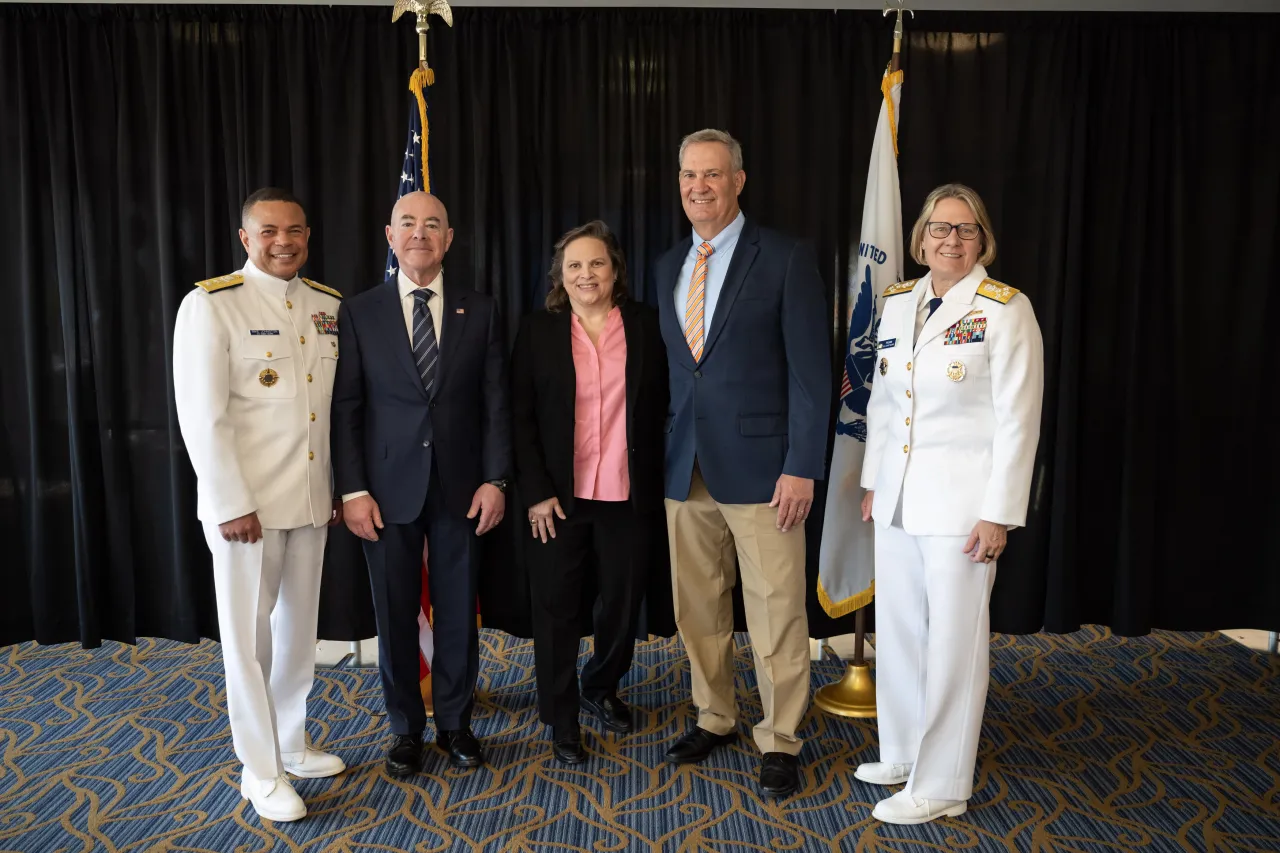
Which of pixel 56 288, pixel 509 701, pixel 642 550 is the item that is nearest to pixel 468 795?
pixel 509 701

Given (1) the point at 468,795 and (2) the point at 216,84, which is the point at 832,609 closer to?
(1) the point at 468,795

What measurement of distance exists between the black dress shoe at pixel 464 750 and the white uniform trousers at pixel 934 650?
128 centimetres

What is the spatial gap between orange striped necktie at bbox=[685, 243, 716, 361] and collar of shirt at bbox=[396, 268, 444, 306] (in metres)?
0.76

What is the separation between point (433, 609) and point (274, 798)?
670mm

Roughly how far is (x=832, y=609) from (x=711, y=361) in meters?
1.20

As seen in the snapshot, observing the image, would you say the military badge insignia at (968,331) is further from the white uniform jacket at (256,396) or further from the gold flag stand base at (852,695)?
the white uniform jacket at (256,396)

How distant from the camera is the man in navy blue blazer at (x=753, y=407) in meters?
2.50

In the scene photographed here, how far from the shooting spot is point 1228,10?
3.51 meters

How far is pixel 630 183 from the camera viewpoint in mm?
3574

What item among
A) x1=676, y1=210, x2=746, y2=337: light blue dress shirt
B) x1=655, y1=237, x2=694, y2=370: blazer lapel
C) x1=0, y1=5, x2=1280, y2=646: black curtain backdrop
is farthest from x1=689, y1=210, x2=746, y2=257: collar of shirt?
x1=0, y1=5, x2=1280, y2=646: black curtain backdrop

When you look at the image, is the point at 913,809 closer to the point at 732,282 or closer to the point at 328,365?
the point at 732,282

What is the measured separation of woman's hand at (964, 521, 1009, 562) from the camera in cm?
227

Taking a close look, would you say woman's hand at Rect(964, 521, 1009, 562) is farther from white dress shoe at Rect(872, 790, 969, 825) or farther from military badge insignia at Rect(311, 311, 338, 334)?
military badge insignia at Rect(311, 311, 338, 334)

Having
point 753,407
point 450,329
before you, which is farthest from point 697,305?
point 450,329
